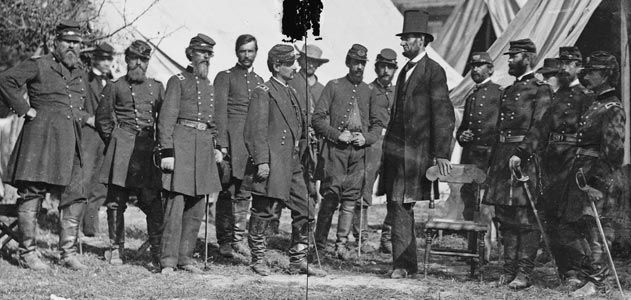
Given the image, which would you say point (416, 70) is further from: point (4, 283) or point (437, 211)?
point (437, 211)

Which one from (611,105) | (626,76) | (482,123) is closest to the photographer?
(611,105)

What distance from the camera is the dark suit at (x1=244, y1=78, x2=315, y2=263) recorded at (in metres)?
7.98

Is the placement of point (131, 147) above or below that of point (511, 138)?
below

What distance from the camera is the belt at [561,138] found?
7741 mm

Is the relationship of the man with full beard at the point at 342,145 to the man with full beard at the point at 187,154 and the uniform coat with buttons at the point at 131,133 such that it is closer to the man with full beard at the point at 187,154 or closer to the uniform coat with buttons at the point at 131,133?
the man with full beard at the point at 187,154

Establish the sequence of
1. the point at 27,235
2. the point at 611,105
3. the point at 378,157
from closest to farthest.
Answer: the point at 611,105
the point at 27,235
the point at 378,157

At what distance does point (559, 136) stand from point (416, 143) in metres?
1.14

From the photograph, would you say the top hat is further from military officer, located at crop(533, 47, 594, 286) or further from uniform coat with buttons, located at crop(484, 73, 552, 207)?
military officer, located at crop(533, 47, 594, 286)

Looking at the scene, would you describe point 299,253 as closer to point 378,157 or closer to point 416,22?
point 416,22

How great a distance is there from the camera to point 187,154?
7.87m

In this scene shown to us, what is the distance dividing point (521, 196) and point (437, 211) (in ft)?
18.1

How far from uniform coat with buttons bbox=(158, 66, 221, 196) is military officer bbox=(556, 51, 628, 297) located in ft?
9.36

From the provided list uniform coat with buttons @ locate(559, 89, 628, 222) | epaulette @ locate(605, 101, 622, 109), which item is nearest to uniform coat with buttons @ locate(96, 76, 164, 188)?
uniform coat with buttons @ locate(559, 89, 628, 222)

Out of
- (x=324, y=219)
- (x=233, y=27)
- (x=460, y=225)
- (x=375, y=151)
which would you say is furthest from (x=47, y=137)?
(x=233, y=27)
